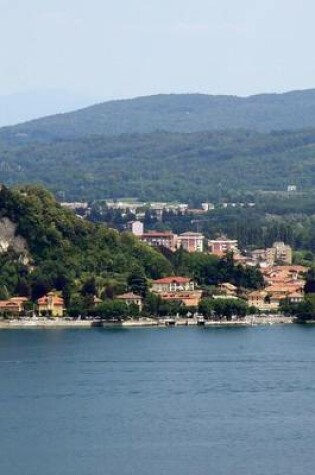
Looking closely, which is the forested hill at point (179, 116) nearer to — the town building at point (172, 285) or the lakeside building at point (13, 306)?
the town building at point (172, 285)

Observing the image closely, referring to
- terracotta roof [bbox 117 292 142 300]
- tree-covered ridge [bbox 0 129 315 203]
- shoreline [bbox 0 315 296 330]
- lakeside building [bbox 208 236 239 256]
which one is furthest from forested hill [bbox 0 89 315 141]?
shoreline [bbox 0 315 296 330]

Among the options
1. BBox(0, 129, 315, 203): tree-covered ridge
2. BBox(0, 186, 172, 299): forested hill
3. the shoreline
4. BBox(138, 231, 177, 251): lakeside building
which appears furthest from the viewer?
BBox(0, 129, 315, 203): tree-covered ridge

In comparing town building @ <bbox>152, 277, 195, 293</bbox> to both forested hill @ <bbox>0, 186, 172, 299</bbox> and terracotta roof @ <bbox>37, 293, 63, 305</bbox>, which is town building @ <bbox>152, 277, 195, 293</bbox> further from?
terracotta roof @ <bbox>37, 293, 63, 305</bbox>

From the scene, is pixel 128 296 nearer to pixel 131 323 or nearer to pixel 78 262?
pixel 131 323

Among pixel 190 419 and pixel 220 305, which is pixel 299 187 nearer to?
pixel 220 305

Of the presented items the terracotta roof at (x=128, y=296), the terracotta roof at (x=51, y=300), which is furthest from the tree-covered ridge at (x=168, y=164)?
the terracotta roof at (x=51, y=300)

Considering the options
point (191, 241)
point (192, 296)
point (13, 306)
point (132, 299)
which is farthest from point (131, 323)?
point (191, 241)
